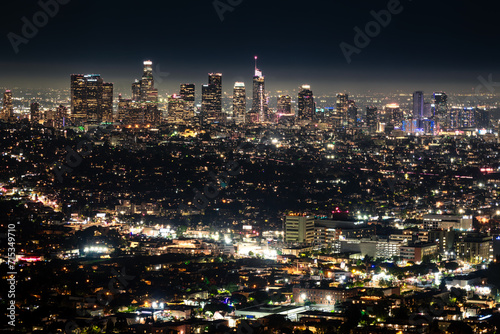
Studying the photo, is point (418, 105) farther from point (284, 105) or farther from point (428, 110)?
point (284, 105)

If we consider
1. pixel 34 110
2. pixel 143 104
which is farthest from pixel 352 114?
pixel 34 110

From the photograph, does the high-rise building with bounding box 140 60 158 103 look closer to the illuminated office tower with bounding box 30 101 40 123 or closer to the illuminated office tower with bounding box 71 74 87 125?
the illuminated office tower with bounding box 71 74 87 125

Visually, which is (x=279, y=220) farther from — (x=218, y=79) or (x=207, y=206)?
(x=218, y=79)

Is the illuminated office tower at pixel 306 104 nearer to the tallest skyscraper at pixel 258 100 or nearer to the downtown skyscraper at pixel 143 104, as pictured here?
the tallest skyscraper at pixel 258 100

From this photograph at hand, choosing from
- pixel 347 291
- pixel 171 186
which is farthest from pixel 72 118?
pixel 347 291

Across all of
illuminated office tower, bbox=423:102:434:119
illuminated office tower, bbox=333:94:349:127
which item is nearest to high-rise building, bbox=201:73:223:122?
illuminated office tower, bbox=333:94:349:127

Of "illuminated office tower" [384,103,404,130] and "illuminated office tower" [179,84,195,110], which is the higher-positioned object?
"illuminated office tower" [179,84,195,110]
